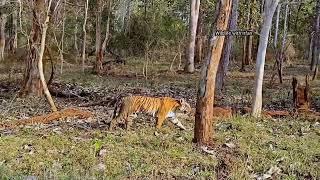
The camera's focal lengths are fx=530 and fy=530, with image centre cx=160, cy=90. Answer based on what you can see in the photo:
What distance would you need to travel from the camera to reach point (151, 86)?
781 inches

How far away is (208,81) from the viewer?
28.1 ft

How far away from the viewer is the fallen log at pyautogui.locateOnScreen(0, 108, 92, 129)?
10380 millimetres

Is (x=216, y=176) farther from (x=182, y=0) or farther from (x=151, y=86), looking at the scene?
(x=182, y=0)

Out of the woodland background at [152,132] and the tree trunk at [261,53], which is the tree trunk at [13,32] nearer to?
the woodland background at [152,132]

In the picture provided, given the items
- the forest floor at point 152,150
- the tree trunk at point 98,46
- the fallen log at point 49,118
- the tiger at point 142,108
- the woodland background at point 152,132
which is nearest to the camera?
the forest floor at point 152,150

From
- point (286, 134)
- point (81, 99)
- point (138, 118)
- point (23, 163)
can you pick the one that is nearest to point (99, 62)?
point (81, 99)

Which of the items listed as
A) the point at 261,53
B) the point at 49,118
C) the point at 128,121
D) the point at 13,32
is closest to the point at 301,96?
the point at 261,53

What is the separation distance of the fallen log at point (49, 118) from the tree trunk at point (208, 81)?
11.6 feet

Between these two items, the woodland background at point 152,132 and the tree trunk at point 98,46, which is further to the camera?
the tree trunk at point 98,46

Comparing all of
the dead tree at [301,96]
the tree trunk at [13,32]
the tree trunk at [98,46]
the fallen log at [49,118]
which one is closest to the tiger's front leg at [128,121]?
the fallen log at [49,118]

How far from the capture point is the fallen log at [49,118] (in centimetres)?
Answer: 1038

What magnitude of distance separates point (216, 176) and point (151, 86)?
12.5 m

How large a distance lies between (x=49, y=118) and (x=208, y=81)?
4024 mm

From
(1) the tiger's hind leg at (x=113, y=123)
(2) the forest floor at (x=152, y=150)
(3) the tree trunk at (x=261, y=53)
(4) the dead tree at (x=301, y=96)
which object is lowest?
(2) the forest floor at (x=152, y=150)
